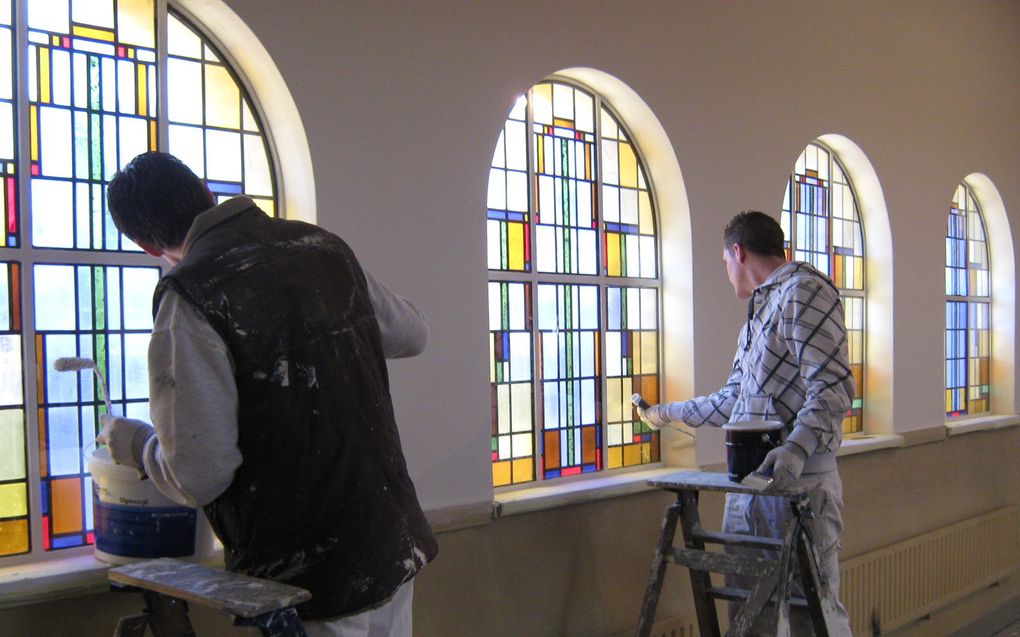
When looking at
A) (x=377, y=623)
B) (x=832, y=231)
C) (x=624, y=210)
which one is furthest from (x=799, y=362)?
(x=832, y=231)

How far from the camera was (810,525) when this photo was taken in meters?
2.54

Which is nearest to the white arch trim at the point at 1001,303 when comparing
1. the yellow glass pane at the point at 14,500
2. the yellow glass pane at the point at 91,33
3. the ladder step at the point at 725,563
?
the ladder step at the point at 725,563

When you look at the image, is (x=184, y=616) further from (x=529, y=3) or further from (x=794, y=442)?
(x=529, y=3)

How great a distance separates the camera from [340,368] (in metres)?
1.55

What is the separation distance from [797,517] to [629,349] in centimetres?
120

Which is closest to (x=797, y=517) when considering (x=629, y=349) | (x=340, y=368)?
(x=629, y=349)

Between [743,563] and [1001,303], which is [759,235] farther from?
[1001,303]

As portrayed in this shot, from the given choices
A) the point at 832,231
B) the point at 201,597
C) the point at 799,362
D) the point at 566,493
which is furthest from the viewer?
the point at 832,231

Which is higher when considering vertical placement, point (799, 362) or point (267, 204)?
point (267, 204)

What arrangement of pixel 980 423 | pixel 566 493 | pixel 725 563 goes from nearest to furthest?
pixel 725 563 → pixel 566 493 → pixel 980 423

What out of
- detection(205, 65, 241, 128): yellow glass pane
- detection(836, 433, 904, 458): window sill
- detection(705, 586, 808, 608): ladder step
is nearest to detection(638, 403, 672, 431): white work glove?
detection(705, 586, 808, 608): ladder step

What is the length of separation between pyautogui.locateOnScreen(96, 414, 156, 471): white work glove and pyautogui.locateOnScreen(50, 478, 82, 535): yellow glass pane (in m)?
0.62

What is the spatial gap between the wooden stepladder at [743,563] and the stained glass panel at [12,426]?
165 cm

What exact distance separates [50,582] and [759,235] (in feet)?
6.50
